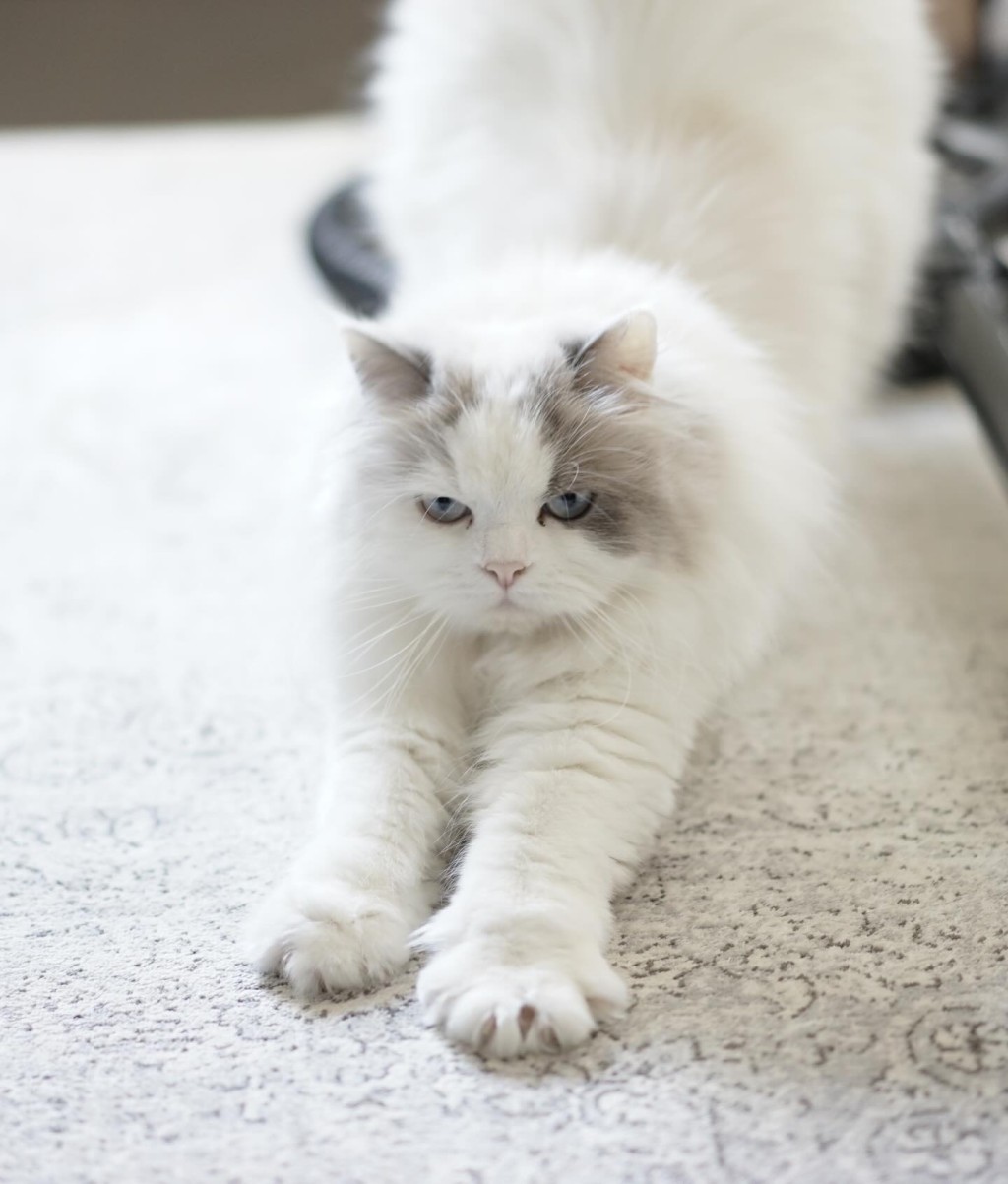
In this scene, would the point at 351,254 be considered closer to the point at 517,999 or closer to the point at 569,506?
the point at 569,506

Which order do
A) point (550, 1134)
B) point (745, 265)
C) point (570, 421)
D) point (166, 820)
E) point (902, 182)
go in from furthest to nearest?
point (902, 182), point (745, 265), point (166, 820), point (570, 421), point (550, 1134)

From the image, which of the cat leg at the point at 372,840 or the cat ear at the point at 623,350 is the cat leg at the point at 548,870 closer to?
the cat leg at the point at 372,840

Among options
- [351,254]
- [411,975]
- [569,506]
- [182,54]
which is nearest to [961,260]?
[351,254]

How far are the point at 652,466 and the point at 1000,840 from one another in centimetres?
49

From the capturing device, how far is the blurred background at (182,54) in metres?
2.50

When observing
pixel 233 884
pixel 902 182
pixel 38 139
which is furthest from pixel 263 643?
pixel 38 139

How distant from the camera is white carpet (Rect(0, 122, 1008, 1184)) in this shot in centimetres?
86

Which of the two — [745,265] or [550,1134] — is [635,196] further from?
[550,1134]

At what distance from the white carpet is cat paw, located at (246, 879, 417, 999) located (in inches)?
0.9

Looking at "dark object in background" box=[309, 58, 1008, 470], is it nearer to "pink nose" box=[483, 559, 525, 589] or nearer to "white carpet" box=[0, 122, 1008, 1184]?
"white carpet" box=[0, 122, 1008, 1184]

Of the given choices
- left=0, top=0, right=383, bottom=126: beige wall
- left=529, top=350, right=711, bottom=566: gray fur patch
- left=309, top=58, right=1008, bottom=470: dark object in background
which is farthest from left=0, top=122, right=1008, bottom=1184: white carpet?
left=0, top=0, right=383, bottom=126: beige wall

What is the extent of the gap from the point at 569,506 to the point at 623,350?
16cm

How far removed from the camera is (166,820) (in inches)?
48.8

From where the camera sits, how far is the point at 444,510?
1100 mm
